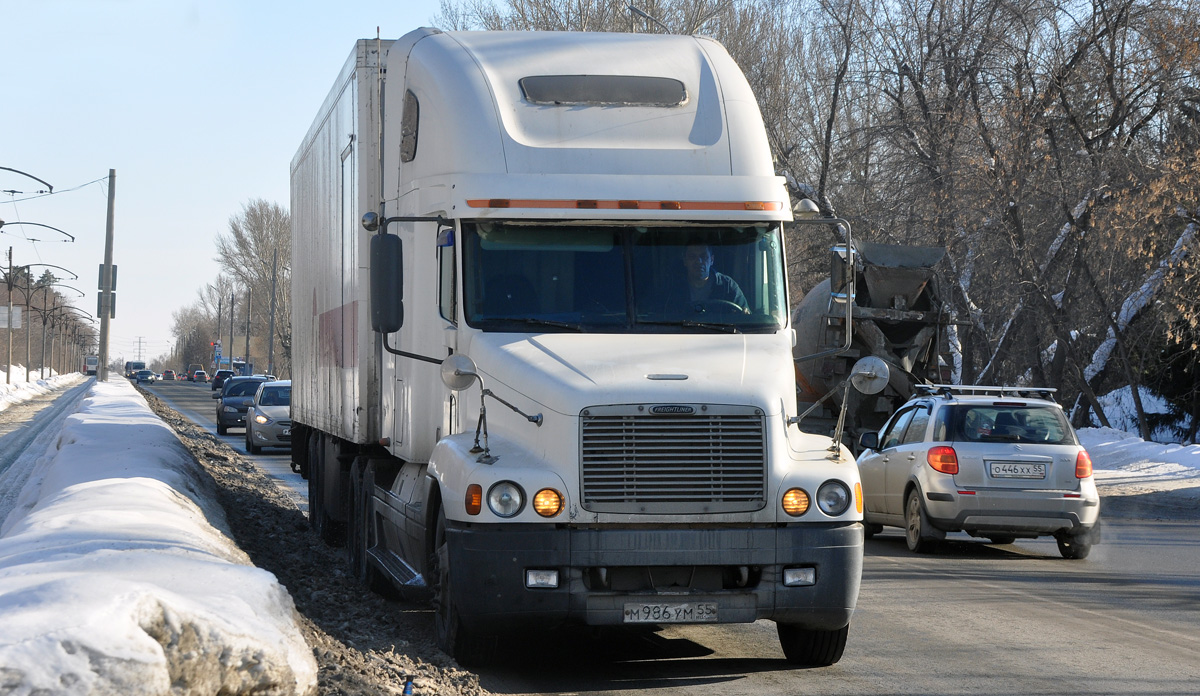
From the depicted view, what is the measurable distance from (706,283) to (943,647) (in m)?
2.72

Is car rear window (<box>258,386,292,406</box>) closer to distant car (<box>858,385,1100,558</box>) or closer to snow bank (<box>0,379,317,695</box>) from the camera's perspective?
distant car (<box>858,385,1100,558</box>)

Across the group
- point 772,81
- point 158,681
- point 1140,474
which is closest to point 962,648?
point 158,681

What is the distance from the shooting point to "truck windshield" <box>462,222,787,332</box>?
7.96 m

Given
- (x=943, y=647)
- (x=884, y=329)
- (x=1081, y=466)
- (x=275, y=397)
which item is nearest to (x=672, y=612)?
(x=943, y=647)

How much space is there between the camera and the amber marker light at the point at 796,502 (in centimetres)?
716

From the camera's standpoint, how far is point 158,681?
4.64 meters

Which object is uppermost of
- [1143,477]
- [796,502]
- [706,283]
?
[706,283]

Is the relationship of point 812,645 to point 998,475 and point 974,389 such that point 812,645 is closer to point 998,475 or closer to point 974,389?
point 998,475

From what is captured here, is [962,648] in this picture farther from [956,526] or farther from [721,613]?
[956,526]

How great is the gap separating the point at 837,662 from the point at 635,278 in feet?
8.44

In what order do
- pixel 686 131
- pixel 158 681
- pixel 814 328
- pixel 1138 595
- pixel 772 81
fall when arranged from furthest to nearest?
1. pixel 772 81
2. pixel 814 328
3. pixel 1138 595
4. pixel 686 131
5. pixel 158 681

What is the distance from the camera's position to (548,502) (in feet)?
23.0

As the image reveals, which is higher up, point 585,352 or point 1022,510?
point 585,352

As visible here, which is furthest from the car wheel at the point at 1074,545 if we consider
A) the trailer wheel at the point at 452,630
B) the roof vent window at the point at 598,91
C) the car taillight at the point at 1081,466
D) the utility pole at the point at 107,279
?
the utility pole at the point at 107,279
